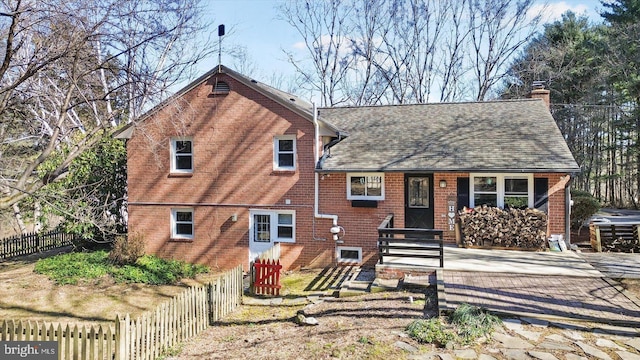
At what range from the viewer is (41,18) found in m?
6.45

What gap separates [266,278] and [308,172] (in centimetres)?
415

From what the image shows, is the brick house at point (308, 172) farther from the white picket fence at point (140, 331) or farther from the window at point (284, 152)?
the white picket fence at point (140, 331)

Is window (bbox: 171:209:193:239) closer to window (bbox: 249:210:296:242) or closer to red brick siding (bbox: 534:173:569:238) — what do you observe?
window (bbox: 249:210:296:242)

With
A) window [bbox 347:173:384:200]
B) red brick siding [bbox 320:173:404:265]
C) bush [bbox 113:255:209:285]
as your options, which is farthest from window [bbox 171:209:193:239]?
window [bbox 347:173:384:200]

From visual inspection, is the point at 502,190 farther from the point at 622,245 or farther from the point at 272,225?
the point at 272,225

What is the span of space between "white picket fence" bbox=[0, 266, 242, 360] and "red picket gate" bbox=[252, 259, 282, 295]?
5.59 ft

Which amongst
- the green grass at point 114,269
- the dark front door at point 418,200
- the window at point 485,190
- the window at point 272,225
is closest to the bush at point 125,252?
the green grass at point 114,269

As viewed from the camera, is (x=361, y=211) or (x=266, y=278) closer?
(x=266, y=278)

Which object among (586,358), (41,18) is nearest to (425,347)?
(586,358)

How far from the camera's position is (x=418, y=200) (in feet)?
43.6

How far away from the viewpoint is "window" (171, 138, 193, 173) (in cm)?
1520

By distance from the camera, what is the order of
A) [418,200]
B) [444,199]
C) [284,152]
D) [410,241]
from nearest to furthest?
[410,241] < [444,199] < [418,200] < [284,152]

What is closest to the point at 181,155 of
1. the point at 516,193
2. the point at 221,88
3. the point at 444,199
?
the point at 221,88

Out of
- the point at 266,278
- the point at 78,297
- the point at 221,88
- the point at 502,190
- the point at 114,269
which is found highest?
the point at 221,88
